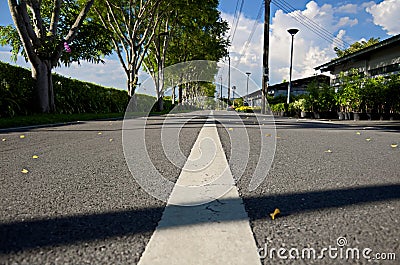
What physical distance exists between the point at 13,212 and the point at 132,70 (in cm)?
2038

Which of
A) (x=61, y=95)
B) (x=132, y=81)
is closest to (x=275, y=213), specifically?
(x=61, y=95)

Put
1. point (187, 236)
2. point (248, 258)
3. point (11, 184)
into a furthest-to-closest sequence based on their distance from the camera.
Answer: point (11, 184) < point (187, 236) < point (248, 258)

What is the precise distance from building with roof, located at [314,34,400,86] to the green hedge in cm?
1710

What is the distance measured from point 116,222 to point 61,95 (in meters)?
14.4

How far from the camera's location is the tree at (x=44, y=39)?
10.8 meters

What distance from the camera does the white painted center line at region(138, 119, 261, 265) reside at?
1.14m

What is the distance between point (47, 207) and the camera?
1742 millimetres

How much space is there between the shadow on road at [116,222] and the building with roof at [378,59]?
1723 centimetres

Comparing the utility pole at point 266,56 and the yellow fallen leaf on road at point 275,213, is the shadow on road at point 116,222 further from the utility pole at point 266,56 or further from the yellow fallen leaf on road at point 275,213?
the utility pole at point 266,56

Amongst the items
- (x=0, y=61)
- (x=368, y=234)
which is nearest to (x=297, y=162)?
(x=368, y=234)

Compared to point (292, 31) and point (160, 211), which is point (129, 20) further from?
point (160, 211)

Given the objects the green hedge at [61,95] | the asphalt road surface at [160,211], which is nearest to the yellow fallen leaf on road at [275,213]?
the asphalt road surface at [160,211]

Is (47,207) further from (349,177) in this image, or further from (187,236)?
(349,177)

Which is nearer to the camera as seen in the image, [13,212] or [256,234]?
[256,234]
